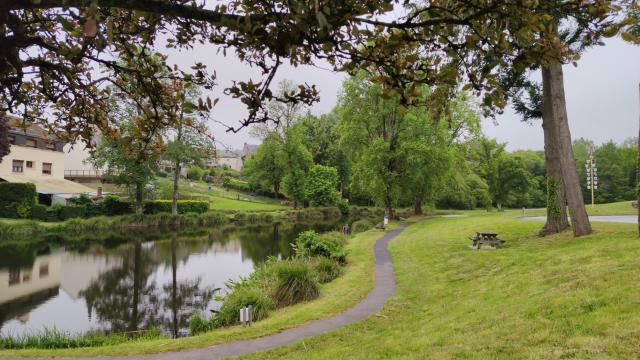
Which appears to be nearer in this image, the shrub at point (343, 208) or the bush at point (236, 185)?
the shrub at point (343, 208)

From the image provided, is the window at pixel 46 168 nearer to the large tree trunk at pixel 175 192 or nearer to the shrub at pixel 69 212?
the shrub at pixel 69 212

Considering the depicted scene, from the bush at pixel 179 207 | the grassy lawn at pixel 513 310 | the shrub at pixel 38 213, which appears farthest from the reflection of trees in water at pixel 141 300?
the bush at pixel 179 207

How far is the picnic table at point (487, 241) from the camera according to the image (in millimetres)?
16333

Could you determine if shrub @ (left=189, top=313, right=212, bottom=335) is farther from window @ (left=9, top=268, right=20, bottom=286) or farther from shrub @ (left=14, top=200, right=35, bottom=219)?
shrub @ (left=14, top=200, right=35, bottom=219)

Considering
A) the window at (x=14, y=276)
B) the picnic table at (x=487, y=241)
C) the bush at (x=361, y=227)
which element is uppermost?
the picnic table at (x=487, y=241)

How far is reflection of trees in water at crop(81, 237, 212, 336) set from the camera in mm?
13102

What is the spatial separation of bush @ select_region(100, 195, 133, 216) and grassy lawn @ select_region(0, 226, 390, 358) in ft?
102

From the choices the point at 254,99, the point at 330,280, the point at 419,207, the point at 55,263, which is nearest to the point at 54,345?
the point at 330,280

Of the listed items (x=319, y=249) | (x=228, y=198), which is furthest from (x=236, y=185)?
(x=319, y=249)

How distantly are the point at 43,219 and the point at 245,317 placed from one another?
32366 mm

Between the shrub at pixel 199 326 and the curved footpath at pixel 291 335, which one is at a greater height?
the curved footpath at pixel 291 335

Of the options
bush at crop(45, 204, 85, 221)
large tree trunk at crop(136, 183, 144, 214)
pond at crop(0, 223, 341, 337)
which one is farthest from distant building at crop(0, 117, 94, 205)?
pond at crop(0, 223, 341, 337)

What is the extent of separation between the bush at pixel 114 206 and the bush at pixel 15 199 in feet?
19.4

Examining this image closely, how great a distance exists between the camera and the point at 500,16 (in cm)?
315
